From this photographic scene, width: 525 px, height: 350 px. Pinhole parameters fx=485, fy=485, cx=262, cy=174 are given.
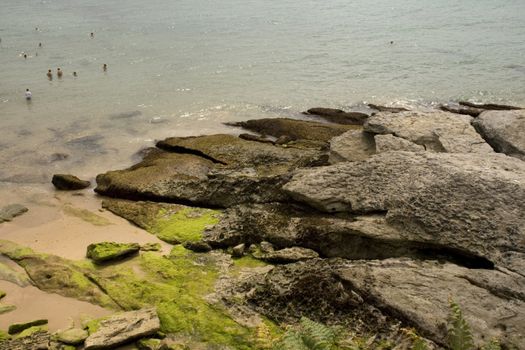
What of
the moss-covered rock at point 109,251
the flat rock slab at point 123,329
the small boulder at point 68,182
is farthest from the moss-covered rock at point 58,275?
the small boulder at point 68,182

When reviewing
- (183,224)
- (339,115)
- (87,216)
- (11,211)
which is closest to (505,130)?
(183,224)

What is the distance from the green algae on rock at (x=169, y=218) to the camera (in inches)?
567

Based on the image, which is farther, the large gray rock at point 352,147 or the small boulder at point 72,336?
the large gray rock at point 352,147

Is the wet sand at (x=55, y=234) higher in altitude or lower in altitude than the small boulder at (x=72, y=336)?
lower

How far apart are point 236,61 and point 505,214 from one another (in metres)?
35.8

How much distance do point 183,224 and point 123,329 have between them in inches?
210

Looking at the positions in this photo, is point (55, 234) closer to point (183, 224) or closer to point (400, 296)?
point (183, 224)

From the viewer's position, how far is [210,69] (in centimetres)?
4094

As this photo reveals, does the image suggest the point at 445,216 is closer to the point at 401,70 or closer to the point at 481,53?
the point at 401,70

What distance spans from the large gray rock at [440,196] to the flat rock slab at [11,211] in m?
10.2

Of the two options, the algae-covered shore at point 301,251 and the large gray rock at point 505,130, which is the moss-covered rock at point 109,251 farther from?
the large gray rock at point 505,130

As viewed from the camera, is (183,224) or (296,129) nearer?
(183,224)

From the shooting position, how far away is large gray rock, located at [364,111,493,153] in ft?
47.6

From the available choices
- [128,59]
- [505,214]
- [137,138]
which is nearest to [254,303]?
[505,214]
